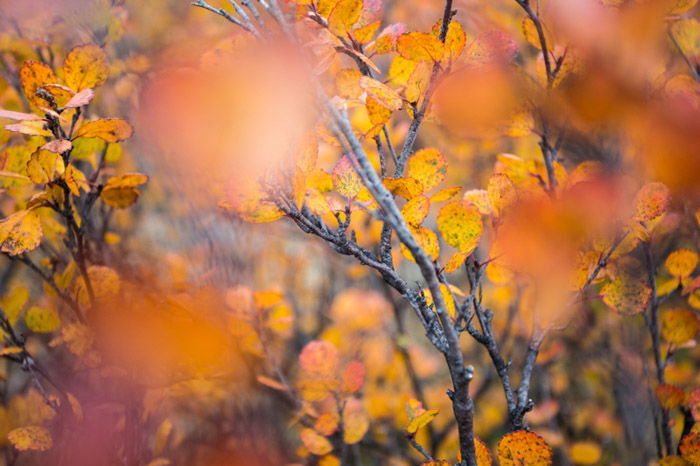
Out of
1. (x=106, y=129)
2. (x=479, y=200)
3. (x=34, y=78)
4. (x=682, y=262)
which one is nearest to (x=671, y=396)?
(x=682, y=262)

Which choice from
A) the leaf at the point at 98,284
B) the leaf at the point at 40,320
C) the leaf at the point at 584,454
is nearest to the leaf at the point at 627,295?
the leaf at the point at 98,284

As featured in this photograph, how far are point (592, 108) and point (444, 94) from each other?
34 cm

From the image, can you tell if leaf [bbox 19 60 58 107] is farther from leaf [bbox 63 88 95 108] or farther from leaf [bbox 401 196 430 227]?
leaf [bbox 401 196 430 227]

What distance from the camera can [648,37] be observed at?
2.55ft

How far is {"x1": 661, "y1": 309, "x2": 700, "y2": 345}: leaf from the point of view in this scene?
0.85 m

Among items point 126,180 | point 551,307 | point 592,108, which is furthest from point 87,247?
point 592,108

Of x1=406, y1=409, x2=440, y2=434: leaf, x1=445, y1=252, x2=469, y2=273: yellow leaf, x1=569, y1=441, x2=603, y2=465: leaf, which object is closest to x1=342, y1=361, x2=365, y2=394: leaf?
x1=406, y1=409, x2=440, y2=434: leaf

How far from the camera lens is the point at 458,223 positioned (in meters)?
0.66

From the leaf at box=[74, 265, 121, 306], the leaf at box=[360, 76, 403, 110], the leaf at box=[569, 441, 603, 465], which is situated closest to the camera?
the leaf at box=[360, 76, 403, 110]

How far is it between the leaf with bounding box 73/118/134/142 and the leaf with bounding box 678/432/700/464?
90 centimetres

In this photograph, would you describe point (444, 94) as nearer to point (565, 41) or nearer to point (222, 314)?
point (565, 41)

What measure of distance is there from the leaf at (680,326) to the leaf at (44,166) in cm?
98

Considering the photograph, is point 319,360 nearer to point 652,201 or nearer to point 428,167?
point 428,167

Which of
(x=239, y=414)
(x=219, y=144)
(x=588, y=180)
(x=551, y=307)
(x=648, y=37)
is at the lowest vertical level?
(x=239, y=414)
